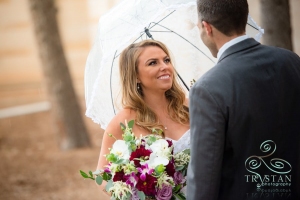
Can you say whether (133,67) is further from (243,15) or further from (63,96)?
(63,96)

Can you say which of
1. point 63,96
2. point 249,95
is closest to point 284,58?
point 249,95

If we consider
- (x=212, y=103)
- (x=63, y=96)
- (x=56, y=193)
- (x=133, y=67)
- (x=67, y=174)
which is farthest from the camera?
(x=63, y=96)

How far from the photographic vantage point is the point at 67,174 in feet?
29.1

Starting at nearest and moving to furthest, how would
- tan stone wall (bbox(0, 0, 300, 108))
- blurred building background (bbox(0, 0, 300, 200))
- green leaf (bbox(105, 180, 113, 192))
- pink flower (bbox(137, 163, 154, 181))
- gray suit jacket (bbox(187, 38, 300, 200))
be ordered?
1. gray suit jacket (bbox(187, 38, 300, 200))
2. pink flower (bbox(137, 163, 154, 181))
3. green leaf (bbox(105, 180, 113, 192))
4. blurred building background (bbox(0, 0, 300, 200))
5. tan stone wall (bbox(0, 0, 300, 108))

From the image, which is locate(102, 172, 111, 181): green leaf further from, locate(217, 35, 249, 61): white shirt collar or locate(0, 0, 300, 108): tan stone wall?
locate(0, 0, 300, 108): tan stone wall

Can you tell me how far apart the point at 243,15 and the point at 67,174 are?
6.51m

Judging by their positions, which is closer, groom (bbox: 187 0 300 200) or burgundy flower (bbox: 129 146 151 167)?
groom (bbox: 187 0 300 200)

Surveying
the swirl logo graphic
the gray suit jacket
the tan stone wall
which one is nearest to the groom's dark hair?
the gray suit jacket

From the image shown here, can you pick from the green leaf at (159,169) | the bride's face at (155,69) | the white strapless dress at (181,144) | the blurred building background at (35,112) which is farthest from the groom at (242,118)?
the blurred building background at (35,112)

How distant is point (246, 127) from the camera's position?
2768mm

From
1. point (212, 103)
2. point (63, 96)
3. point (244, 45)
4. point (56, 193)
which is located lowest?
point (56, 193)

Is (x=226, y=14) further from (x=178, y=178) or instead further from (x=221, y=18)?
(x=178, y=178)

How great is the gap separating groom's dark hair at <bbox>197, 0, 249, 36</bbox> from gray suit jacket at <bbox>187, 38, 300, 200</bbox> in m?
0.11

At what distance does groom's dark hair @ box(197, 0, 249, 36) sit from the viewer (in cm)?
287
